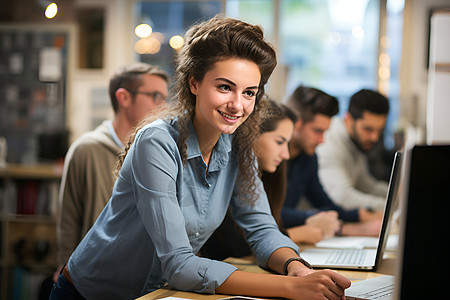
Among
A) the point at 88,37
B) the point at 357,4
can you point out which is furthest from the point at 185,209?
the point at 357,4

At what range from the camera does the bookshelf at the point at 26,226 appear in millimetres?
3723

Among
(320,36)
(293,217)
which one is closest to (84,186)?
(293,217)

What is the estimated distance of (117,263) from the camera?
1.34 m

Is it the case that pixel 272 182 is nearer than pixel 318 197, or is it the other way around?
pixel 272 182

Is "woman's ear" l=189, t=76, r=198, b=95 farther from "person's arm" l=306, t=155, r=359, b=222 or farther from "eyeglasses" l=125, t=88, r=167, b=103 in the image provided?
"person's arm" l=306, t=155, r=359, b=222

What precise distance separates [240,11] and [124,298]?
3.90 m

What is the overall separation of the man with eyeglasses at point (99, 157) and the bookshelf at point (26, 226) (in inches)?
71.5

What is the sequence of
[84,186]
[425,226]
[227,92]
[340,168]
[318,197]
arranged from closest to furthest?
[425,226] < [227,92] < [84,186] < [318,197] < [340,168]

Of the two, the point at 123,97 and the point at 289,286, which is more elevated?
the point at 123,97

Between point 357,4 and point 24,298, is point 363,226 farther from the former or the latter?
point 357,4

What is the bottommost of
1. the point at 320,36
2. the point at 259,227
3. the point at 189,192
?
the point at 259,227

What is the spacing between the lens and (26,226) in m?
3.83

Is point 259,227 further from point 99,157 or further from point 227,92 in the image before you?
point 99,157

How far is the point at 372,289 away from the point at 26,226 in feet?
10.4
